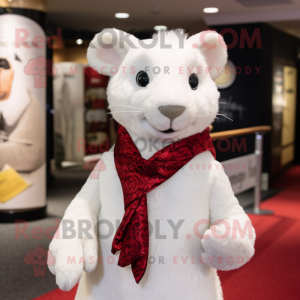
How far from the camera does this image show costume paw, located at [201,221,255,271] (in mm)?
1266

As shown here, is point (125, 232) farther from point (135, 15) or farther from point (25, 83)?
point (135, 15)

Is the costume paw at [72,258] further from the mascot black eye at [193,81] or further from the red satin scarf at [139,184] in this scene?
the mascot black eye at [193,81]

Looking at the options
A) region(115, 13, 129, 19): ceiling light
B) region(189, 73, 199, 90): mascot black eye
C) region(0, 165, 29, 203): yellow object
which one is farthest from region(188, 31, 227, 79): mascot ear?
region(115, 13, 129, 19): ceiling light

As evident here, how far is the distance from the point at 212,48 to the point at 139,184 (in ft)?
1.83

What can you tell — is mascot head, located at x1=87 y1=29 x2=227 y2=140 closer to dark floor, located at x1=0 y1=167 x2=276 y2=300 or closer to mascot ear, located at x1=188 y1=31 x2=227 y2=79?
mascot ear, located at x1=188 y1=31 x2=227 y2=79

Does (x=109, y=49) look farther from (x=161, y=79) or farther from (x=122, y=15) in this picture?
(x=122, y=15)

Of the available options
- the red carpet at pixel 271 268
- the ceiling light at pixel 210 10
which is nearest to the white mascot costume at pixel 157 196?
the red carpet at pixel 271 268

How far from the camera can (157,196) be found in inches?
54.2

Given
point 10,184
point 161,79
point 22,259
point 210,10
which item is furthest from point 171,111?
point 210,10

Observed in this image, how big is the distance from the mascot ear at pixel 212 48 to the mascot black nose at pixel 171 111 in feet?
1.02

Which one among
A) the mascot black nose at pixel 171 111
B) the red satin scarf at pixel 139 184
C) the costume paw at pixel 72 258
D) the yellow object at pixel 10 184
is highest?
the mascot black nose at pixel 171 111

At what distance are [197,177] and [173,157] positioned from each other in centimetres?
12

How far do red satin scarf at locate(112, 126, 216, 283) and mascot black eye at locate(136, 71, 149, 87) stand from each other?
0.64 ft

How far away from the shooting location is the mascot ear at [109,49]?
4.70 feet
